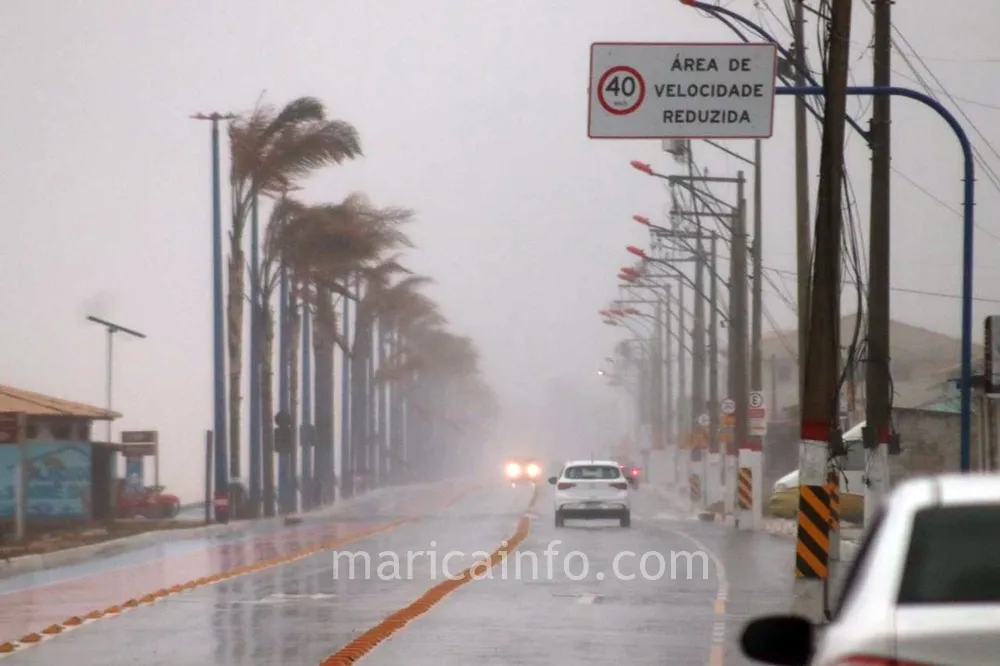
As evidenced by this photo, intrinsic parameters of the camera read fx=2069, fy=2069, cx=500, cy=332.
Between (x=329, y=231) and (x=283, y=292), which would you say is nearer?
(x=329, y=231)

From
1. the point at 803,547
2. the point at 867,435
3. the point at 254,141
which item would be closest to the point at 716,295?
the point at 254,141

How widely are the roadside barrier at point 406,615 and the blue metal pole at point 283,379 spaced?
111 ft

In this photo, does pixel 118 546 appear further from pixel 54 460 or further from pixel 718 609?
pixel 718 609

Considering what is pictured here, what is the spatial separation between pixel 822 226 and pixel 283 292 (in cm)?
5377

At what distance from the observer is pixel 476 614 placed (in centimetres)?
2288

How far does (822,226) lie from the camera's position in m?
20.5

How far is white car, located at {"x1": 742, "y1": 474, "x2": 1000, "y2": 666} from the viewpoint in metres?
5.16

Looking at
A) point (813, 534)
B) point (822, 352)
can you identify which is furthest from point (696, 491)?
point (813, 534)

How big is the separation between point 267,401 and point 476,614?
47.6 m

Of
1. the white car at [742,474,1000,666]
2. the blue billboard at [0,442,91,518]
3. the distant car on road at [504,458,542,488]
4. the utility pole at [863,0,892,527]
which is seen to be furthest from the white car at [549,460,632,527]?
the distant car on road at [504,458,542,488]

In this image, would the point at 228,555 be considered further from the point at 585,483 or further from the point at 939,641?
the point at 939,641

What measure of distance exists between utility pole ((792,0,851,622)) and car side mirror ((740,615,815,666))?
12989 mm

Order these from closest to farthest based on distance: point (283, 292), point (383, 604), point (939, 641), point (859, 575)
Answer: point (939, 641) → point (859, 575) → point (383, 604) → point (283, 292)

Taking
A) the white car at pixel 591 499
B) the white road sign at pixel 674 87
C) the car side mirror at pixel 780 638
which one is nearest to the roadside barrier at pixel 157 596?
the white car at pixel 591 499
